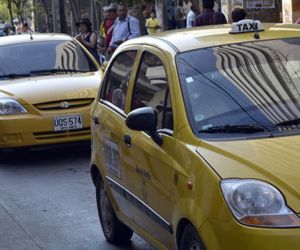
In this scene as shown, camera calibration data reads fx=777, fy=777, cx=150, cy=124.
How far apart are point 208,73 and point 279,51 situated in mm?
519

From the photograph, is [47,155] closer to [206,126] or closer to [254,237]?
[206,126]

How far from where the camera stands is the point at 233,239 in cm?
376

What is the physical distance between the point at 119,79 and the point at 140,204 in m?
1.23

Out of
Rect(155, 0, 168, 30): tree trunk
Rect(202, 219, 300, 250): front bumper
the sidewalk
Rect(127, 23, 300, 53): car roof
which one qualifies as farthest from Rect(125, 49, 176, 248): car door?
Rect(155, 0, 168, 30): tree trunk

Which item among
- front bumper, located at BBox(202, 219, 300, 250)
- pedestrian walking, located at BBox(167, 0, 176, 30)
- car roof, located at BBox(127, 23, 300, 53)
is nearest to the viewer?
front bumper, located at BBox(202, 219, 300, 250)

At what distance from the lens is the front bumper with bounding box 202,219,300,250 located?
12.1 ft

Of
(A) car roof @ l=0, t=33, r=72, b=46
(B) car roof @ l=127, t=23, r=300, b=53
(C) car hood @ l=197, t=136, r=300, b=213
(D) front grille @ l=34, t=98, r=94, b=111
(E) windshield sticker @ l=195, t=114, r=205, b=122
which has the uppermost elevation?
(B) car roof @ l=127, t=23, r=300, b=53

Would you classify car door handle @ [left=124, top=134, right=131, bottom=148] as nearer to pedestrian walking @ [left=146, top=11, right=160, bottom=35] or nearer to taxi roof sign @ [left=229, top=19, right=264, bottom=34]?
taxi roof sign @ [left=229, top=19, right=264, bottom=34]

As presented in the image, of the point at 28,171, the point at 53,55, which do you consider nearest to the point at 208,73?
the point at 28,171

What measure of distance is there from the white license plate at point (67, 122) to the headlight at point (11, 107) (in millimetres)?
430

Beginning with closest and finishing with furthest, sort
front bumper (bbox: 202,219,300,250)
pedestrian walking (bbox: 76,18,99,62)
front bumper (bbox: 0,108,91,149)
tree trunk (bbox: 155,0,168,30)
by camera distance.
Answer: front bumper (bbox: 202,219,300,250)
front bumper (bbox: 0,108,91,149)
pedestrian walking (bbox: 76,18,99,62)
tree trunk (bbox: 155,0,168,30)

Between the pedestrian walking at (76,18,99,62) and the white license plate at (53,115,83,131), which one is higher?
the pedestrian walking at (76,18,99,62)

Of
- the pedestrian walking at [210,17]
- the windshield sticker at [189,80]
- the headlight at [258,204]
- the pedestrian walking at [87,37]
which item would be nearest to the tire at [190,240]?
the headlight at [258,204]

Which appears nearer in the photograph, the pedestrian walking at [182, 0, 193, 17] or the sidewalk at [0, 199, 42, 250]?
the sidewalk at [0, 199, 42, 250]
